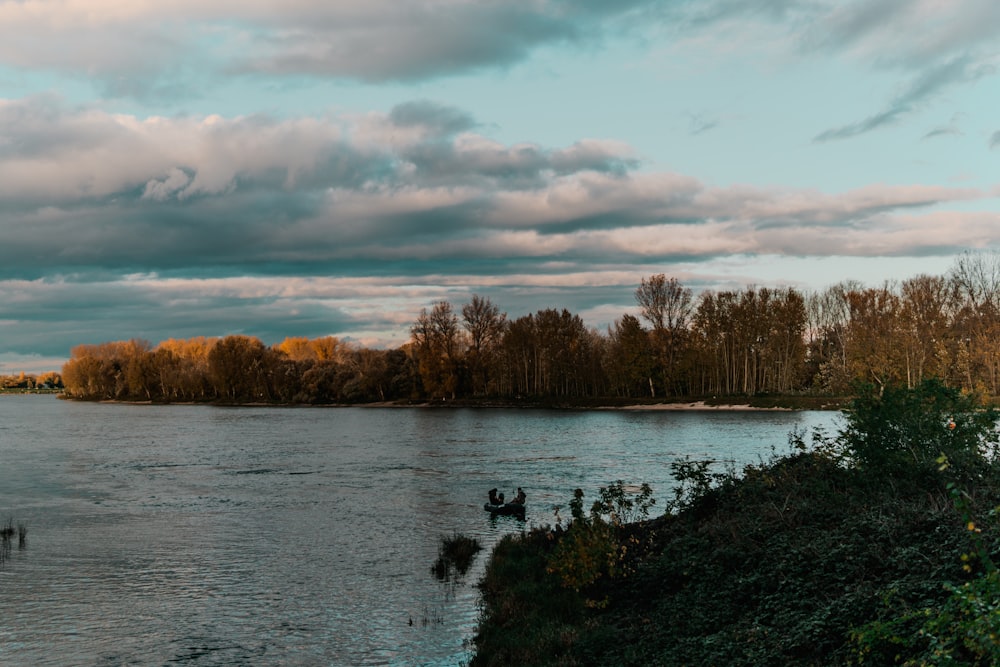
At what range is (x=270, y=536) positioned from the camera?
27.2 metres

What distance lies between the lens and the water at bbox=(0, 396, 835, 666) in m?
16.3

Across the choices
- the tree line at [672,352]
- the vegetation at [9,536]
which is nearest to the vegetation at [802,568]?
the vegetation at [9,536]

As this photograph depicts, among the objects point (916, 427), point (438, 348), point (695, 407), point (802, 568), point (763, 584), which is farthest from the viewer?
point (438, 348)

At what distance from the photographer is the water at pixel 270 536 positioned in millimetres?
16266

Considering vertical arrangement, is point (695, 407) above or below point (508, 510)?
below

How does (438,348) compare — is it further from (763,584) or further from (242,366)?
(763,584)

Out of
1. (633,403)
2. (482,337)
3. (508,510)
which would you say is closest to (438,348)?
(482,337)

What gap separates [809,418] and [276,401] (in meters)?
110

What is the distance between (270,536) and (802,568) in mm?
19562

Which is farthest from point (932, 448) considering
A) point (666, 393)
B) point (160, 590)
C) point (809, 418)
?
point (666, 393)

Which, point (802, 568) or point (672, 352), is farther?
point (672, 352)

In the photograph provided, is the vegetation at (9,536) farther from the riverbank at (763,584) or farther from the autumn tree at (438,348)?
the autumn tree at (438,348)

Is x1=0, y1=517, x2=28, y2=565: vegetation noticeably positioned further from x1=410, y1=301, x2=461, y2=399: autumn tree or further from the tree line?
x1=410, y1=301, x2=461, y2=399: autumn tree

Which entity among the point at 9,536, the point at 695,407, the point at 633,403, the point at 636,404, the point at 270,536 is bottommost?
the point at 695,407
